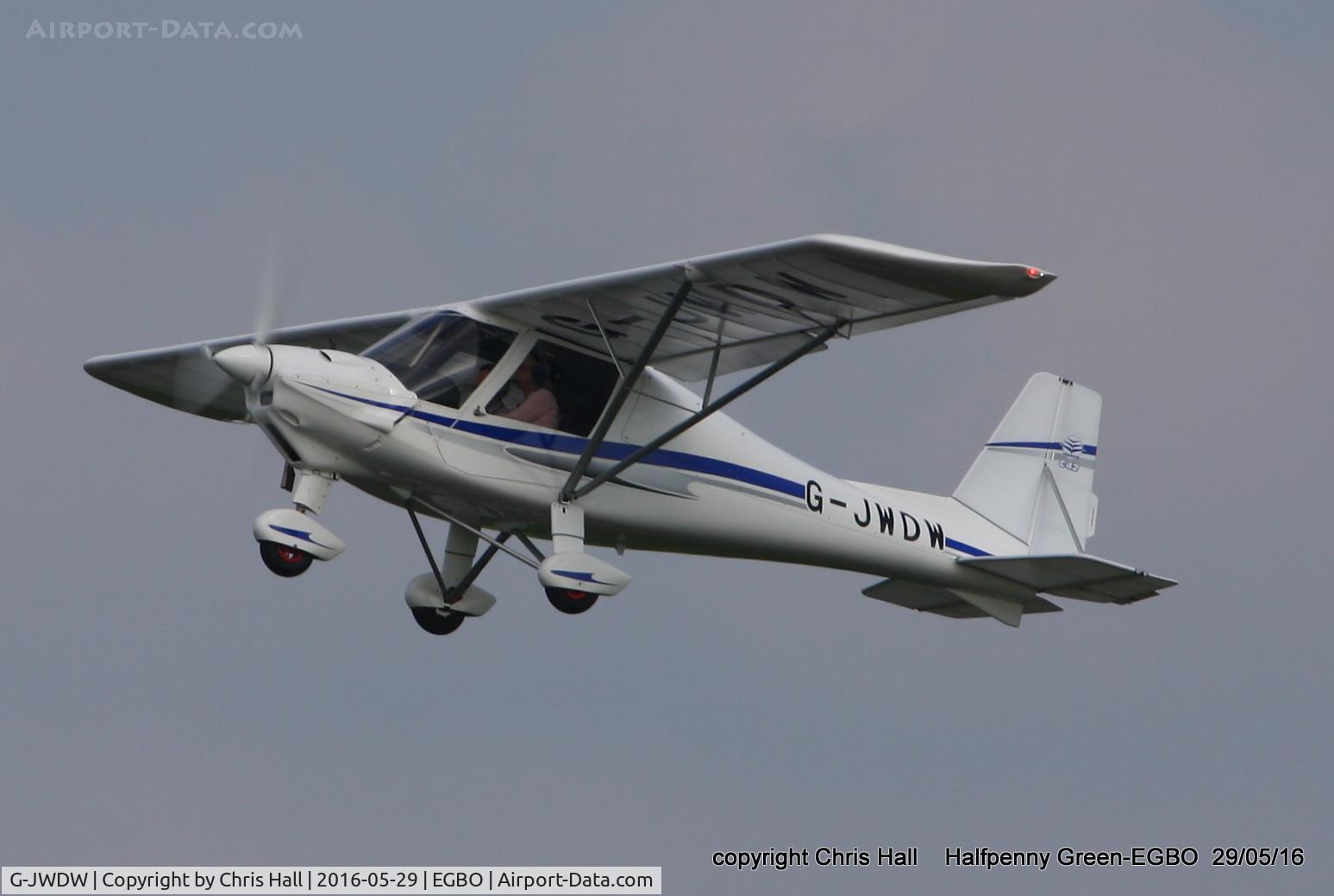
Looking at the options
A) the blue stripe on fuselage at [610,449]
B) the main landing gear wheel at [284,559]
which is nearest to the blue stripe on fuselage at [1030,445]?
the blue stripe on fuselage at [610,449]

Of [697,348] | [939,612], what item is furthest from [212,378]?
[939,612]

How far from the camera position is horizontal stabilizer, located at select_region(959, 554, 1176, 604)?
1748cm

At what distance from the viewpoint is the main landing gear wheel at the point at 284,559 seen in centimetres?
1541

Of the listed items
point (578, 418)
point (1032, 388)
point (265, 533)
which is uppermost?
point (1032, 388)

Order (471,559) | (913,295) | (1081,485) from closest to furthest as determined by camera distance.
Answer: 1. (913,295)
2. (471,559)
3. (1081,485)

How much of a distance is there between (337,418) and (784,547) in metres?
4.14

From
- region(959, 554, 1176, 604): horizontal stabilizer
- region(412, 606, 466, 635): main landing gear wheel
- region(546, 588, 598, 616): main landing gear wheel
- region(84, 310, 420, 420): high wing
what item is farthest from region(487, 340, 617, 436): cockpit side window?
region(959, 554, 1176, 604): horizontal stabilizer

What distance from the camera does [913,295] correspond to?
602 inches

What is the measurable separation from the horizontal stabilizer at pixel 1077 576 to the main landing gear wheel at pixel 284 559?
6123 millimetres

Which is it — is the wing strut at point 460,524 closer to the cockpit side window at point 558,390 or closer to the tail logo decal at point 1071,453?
the cockpit side window at point 558,390

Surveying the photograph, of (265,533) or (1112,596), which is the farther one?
(1112,596)

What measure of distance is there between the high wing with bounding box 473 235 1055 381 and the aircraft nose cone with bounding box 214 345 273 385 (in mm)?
1815

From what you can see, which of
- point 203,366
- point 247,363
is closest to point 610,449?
point 247,363

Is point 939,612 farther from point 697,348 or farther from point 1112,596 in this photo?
point 697,348
